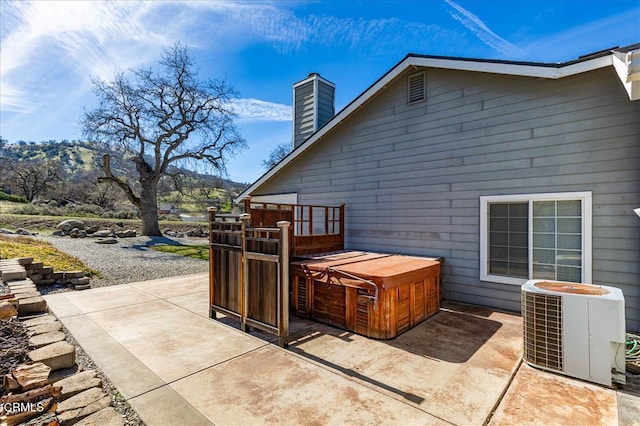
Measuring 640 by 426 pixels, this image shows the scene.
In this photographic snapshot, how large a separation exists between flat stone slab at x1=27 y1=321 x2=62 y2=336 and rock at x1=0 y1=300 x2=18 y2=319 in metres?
0.46

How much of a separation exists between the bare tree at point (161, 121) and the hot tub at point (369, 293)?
16.1 meters

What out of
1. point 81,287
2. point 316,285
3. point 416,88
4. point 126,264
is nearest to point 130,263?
point 126,264

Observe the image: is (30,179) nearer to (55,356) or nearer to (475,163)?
(55,356)

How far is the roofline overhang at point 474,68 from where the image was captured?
3.86m

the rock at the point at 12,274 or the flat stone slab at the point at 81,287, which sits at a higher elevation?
the rock at the point at 12,274

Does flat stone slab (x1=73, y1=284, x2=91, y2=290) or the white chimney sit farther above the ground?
the white chimney

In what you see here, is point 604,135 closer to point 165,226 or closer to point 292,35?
point 292,35

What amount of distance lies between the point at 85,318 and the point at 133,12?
6645 millimetres

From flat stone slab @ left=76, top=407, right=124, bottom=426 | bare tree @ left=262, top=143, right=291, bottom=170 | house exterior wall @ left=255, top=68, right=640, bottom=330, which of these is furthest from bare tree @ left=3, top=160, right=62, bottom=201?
flat stone slab @ left=76, top=407, right=124, bottom=426

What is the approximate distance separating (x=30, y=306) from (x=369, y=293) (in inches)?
174

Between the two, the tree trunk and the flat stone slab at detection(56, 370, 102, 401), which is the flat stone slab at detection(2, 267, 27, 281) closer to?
the flat stone slab at detection(56, 370, 102, 401)

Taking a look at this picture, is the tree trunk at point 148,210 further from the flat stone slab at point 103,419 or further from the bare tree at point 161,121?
the flat stone slab at point 103,419

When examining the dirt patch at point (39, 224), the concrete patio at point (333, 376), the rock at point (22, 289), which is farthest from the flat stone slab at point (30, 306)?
the dirt patch at point (39, 224)
